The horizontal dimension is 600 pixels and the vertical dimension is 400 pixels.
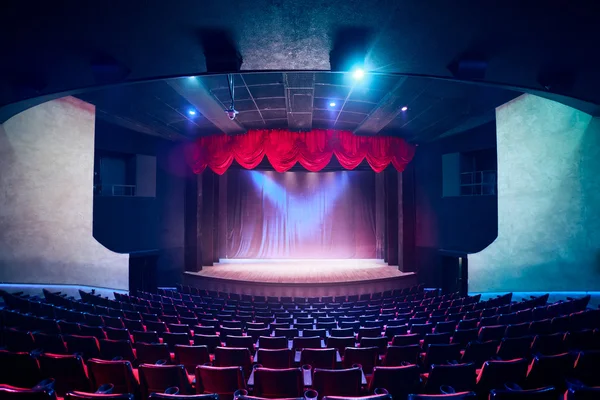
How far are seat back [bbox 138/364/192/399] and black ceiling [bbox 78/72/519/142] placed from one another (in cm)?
497

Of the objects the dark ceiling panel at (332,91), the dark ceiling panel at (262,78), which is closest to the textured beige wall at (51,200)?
the dark ceiling panel at (262,78)

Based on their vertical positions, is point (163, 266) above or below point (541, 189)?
below

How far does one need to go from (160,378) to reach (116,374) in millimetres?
400

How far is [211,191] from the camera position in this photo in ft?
41.5

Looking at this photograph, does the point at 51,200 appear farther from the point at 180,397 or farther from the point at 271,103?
the point at 180,397

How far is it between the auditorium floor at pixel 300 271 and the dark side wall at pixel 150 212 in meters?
1.43

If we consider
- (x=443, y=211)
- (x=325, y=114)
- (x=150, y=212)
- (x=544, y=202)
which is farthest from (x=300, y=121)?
(x=544, y=202)

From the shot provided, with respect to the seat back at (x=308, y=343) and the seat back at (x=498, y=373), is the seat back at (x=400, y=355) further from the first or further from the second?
the seat back at (x=308, y=343)

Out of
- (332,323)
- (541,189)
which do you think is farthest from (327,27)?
(541,189)

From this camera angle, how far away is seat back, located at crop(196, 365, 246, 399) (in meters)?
2.70

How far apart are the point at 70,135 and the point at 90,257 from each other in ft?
10.6

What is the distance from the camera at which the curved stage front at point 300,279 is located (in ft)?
32.8

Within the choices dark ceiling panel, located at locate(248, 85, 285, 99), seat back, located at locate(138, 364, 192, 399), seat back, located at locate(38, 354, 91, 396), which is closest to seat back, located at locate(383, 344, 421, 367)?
seat back, located at locate(138, 364, 192, 399)

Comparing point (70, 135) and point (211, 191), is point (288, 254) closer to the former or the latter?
point (211, 191)
